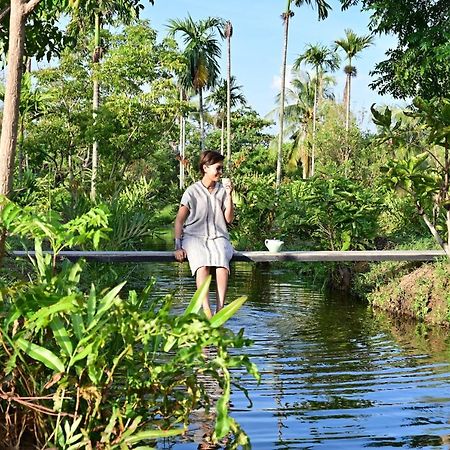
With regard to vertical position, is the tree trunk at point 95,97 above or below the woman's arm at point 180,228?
above

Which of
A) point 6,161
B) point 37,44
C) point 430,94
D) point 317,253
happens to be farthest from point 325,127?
point 6,161

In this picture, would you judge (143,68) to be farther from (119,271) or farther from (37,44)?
(37,44)

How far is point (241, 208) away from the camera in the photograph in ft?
50.7

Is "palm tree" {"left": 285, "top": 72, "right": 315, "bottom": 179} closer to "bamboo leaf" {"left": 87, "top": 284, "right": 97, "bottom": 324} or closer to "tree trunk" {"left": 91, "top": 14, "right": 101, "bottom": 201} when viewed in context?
"tree trunk" {"left": 91, "top": 14, "right": 101, "bottom": 201}

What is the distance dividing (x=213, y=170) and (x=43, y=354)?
3666 millimetres

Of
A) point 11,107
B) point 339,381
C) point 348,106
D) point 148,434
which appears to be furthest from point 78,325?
point 348,106

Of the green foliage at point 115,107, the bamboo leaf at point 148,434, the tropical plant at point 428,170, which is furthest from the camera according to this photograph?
the green foliage at point 115,107

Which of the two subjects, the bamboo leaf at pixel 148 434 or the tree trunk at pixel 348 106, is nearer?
the bamboo leaf at pixel 148 434

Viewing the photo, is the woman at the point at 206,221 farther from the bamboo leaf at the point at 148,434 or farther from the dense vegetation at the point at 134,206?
the bamboo leaf at the point at 148,434

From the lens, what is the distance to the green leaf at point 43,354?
2555 millimetres

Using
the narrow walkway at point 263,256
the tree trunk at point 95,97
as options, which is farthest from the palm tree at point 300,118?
the narrow walkway at point 263,256

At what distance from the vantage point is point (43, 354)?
2.60m

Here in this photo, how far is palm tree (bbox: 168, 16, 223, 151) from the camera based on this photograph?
1457 inches

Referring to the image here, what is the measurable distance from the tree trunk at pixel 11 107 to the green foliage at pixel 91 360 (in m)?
0.36
